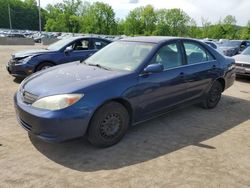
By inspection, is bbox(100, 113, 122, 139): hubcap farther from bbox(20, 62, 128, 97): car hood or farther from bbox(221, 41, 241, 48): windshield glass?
bbox(221, 41, 241, 48): windshield glass

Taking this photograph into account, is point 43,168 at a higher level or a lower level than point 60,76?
lower

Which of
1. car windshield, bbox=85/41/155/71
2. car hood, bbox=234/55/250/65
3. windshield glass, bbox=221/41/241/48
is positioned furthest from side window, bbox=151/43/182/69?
windshield glass, bbox=221/41/241/48

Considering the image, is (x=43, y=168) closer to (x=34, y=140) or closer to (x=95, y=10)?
(x=34, y=140)

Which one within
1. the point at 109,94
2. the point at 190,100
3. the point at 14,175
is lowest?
the point at 14,175

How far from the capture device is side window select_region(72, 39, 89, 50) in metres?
9.07

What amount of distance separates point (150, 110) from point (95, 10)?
80201 mm

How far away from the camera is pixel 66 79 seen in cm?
414

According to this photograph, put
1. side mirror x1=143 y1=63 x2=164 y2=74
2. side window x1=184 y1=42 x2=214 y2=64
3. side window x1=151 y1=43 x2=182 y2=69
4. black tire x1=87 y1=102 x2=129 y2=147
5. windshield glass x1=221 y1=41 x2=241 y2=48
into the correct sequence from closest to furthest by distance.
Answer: black tire x1=87 y1=102 x2=129 y2=147
side mirror x1=143 y1=63 x2=164 y2=74
side window x1=151 y1=43 x2=182 y2=69
side window x1=184 y1=42 x2=214 y2=64
windshield glass x1=221 y1=41 x2=241 y2=48

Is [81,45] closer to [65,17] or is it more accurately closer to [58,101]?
[58,101]

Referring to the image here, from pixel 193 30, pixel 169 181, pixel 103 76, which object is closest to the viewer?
pixel 169 181

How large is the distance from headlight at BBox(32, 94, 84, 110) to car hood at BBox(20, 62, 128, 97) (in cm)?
8

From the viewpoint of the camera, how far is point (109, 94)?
12.9ft

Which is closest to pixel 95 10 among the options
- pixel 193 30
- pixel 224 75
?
pixel 193 30

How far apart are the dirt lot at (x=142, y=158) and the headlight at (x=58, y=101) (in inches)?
28.4
